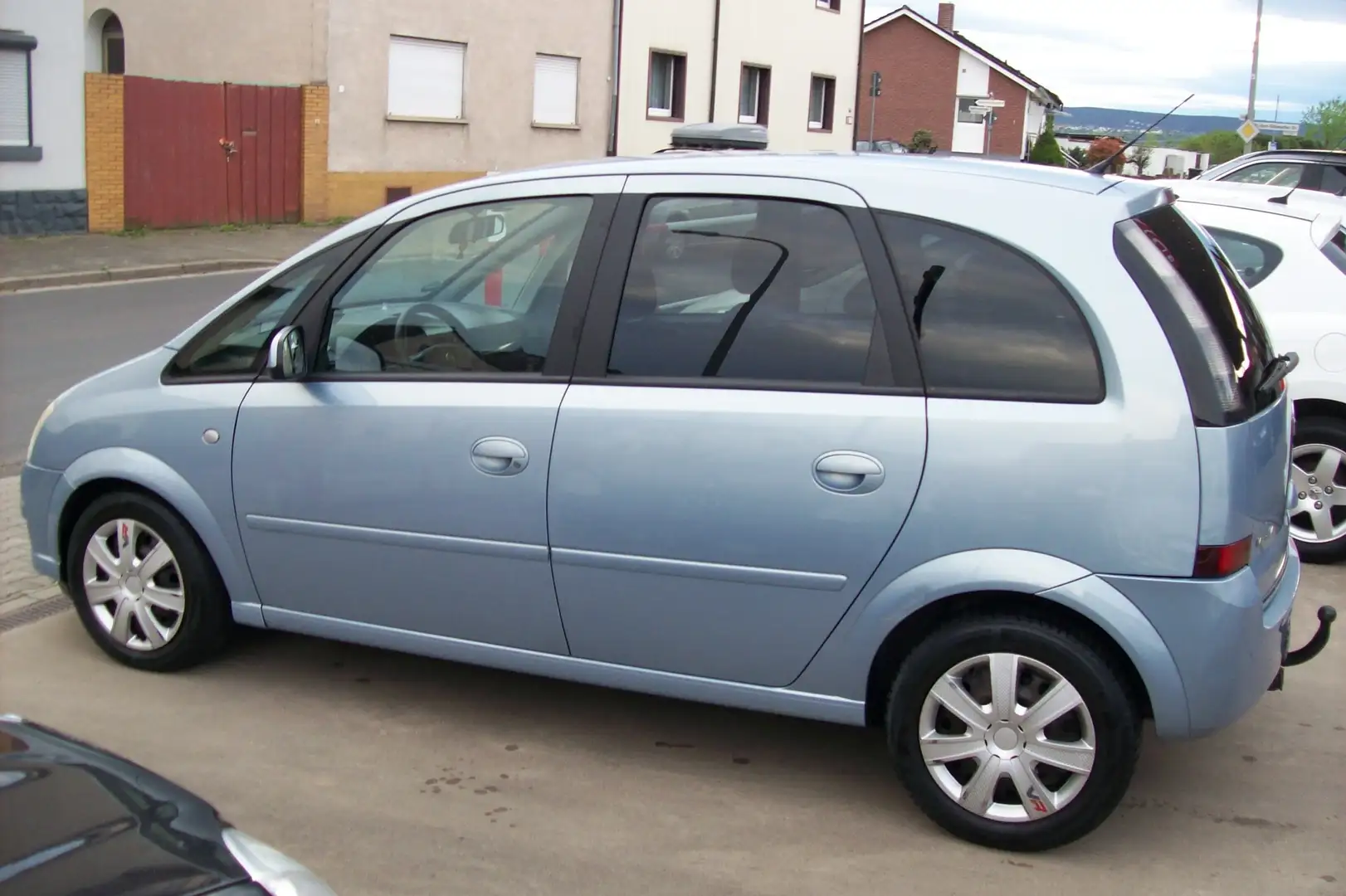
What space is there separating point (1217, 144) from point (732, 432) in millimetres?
73680

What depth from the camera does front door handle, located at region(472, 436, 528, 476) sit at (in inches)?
169

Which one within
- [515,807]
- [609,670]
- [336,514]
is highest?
[336,514]

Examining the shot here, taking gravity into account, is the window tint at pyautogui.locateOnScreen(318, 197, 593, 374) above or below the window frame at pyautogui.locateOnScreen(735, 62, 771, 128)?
below

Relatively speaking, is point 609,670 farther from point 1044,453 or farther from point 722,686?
point 1044,453

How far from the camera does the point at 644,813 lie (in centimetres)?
417

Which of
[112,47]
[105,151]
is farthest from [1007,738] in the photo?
[112,47]

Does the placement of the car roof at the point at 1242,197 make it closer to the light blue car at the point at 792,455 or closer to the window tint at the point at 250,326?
the light blue car at the point at 792,455

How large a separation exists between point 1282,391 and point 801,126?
32952 mm

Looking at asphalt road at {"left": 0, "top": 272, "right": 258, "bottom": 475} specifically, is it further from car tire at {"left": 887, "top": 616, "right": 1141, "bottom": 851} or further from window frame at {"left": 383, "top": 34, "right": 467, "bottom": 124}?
window frame at {"left": 383, "top": 34, "right": 467, "bottom": 124}

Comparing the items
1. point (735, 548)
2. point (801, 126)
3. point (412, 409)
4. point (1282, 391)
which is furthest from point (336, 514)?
point (801, 126)

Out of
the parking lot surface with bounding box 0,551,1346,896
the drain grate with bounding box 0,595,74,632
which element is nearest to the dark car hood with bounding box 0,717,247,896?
the parking lot surface with bounding box 0,551,1346,896

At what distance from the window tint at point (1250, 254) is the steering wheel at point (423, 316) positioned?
4.17 metres

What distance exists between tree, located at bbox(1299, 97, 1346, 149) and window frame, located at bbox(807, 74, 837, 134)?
62.9 ft

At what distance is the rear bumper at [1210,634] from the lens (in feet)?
12.1
